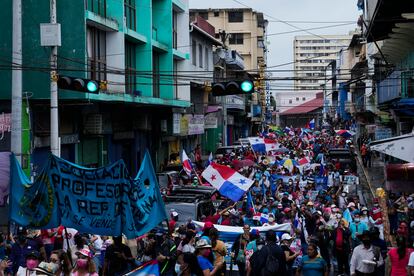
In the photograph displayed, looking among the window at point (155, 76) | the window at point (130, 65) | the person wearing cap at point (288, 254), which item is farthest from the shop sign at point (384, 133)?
the person wearing cap at point (288, 254)

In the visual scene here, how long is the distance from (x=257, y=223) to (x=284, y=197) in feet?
13.9

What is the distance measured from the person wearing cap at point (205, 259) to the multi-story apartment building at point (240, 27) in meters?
67.0

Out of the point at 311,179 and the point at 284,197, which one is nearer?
the point at 284,197

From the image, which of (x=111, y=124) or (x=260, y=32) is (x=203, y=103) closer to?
(x=111, y=124)

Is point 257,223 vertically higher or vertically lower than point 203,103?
lower

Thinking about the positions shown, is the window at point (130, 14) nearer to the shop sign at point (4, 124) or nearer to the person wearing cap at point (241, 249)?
the shop sign at point (4, 124)

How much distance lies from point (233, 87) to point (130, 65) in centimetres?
1247

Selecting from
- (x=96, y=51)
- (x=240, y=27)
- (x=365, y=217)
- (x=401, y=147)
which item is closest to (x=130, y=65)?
(x=96, y=51)

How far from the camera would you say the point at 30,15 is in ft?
67.7

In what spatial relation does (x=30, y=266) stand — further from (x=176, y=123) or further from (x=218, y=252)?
(x=176, y=123)

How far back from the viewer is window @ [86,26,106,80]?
22.4 meters

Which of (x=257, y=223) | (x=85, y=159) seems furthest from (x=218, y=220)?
(x=85, y=159)

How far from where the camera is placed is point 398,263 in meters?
10.8

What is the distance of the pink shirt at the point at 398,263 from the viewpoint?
35.4ft
